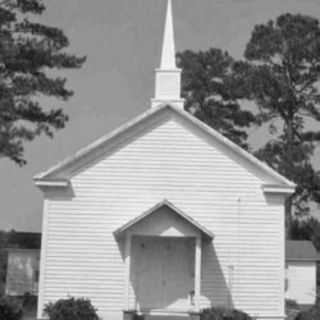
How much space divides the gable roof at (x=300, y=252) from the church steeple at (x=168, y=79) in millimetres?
28388

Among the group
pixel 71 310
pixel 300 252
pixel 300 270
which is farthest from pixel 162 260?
pixel 300 270

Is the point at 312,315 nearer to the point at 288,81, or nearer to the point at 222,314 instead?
the point at 222,314

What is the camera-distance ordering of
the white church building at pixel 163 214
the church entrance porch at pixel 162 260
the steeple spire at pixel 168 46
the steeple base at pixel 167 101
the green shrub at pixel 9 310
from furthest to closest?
the steeple spire at pixel 168 46 → the steeple base at pixel 167 101 → the white church building at pixel 163 214 → the church entrance porch at pixel 162 260 → the green shrub at pixel 9 310

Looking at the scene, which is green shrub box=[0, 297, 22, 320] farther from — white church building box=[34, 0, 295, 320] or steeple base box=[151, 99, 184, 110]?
steeple base box=[151, 99, 184, 110]

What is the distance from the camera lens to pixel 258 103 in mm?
50531

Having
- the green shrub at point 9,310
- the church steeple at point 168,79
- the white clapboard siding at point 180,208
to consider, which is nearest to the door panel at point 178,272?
the white clapboard siding at point 180,208

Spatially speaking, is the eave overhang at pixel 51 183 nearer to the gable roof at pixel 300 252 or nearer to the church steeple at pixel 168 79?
the church steeple at pixel 168 79

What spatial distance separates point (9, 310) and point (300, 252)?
35.0 meters

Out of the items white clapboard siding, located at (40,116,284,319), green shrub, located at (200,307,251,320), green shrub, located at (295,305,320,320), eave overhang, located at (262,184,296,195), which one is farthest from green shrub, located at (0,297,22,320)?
green shrub, located at (295,305,320,320)

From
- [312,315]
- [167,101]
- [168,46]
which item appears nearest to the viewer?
[312,315]

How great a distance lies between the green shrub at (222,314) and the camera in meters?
23.1

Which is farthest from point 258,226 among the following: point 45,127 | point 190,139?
point 45,127

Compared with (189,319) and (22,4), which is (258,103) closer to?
(22,4)

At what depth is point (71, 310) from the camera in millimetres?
23250
